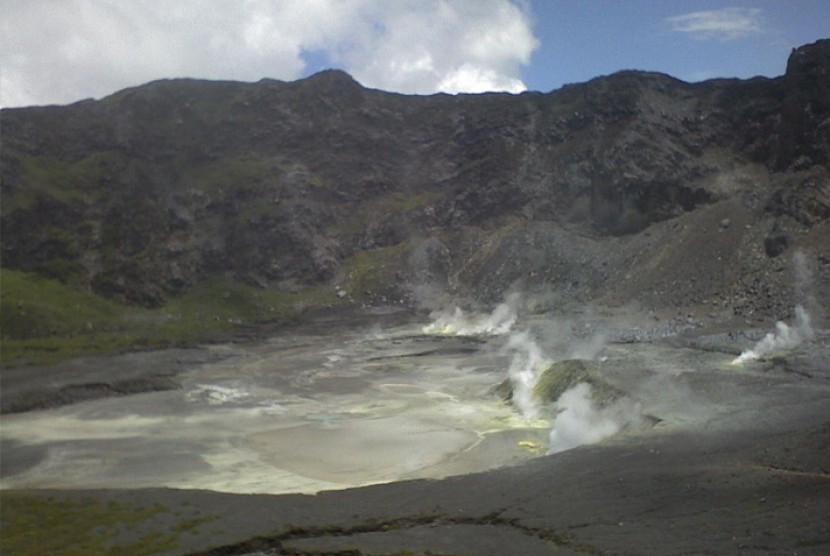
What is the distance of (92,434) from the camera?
48.8 meters

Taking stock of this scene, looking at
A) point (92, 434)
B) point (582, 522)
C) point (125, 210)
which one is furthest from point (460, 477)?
point (125, 210)

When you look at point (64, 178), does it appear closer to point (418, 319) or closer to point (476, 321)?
point (418, 319)

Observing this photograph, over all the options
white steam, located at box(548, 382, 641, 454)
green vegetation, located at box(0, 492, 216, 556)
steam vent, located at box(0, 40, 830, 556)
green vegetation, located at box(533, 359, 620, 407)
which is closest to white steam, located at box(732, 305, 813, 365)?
steam vent, located at box(0, 40, 830, 556)

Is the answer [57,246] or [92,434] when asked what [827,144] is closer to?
[92,434]

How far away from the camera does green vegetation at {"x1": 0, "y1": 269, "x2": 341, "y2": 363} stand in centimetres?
8850

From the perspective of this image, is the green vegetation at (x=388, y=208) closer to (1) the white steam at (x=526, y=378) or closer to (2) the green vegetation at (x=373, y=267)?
(2) the green vegetation at (x=373, y=267)

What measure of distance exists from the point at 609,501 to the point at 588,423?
1452cm

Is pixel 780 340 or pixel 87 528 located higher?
pixel 780 340

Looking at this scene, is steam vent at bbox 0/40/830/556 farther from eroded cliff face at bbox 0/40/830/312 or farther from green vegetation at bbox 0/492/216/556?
eroded cliff face at bbox 0/40/830/312

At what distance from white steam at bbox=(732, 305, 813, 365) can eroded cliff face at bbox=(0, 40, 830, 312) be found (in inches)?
1137

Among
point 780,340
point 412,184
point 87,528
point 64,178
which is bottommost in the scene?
point 87,528

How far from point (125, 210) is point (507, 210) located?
6786 cm

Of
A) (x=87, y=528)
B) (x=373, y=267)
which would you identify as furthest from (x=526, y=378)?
(x=373, y=267)

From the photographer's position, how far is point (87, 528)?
1045 inches
